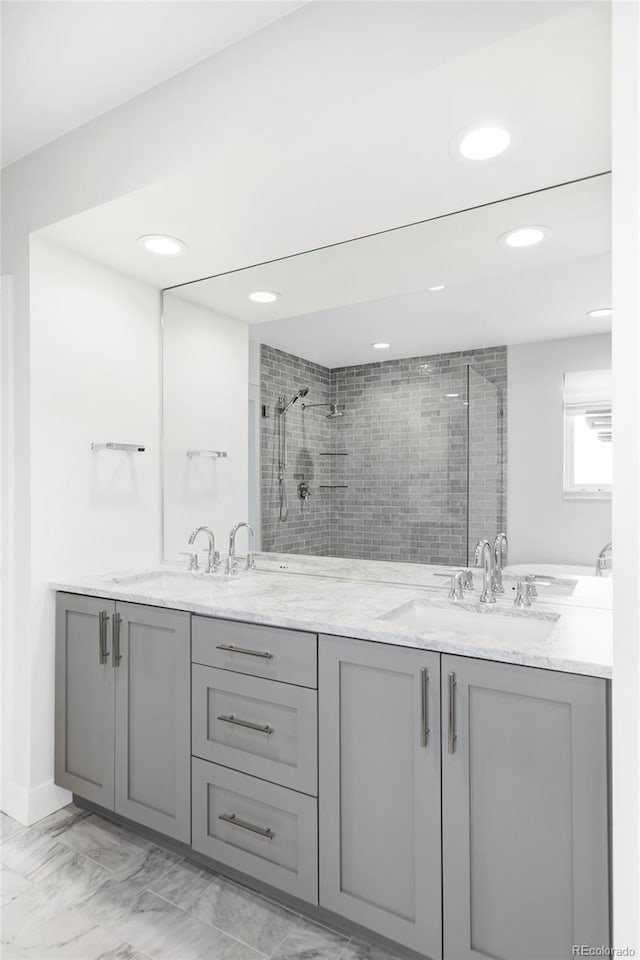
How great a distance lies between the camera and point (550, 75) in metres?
1.31

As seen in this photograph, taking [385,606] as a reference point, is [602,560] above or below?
above

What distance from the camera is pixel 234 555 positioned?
8.47 ft

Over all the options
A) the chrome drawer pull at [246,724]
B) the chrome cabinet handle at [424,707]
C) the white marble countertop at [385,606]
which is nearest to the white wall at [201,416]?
the white marble countertop at [385,606]

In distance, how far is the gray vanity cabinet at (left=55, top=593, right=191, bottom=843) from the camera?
190 centimetres

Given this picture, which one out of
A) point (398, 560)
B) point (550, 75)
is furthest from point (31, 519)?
point (550, 75)

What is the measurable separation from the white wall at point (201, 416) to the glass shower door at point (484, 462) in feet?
3.41

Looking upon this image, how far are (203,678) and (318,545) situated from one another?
739 mm

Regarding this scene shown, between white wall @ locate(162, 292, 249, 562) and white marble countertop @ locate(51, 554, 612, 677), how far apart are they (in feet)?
0.87

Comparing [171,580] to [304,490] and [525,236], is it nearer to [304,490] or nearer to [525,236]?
[304,490]

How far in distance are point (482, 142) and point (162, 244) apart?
127 centimetres

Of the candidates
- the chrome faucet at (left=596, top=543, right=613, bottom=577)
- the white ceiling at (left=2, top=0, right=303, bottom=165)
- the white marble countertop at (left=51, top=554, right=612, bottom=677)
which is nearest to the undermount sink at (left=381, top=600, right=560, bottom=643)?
the white marble countertop at (left=51, top=554, right=612, bottom=677)

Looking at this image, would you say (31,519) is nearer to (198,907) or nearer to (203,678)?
(203,678)

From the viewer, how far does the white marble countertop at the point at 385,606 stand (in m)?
1.36

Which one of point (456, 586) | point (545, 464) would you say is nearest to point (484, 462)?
point (545, 464)
